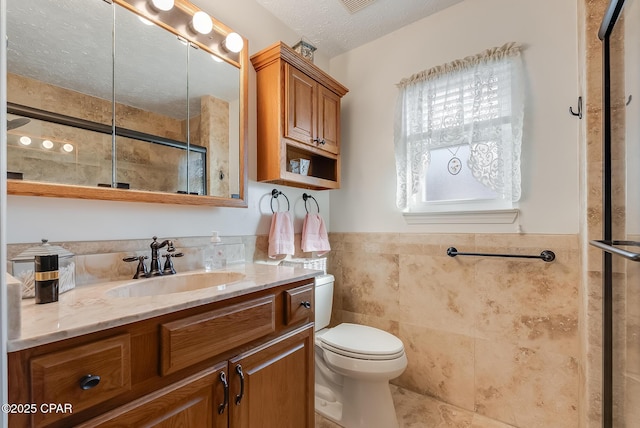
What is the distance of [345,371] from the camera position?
148 centimetres

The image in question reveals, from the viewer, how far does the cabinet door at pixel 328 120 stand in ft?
6.23

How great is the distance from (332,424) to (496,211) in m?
1.51

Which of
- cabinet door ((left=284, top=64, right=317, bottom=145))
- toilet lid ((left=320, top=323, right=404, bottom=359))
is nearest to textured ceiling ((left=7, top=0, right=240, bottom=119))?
cabinet door ((left=284, top=64, right=317, bottom=145))

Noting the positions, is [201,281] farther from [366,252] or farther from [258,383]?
[366,252]

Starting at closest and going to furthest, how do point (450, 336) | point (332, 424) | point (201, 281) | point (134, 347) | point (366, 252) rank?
point (134, 347) < point (201, 281) < point (332, 424) < point (450, 336) < point (366, 252)

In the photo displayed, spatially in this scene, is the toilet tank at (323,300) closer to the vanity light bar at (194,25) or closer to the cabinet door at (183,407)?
the cabinet door at (183,407)

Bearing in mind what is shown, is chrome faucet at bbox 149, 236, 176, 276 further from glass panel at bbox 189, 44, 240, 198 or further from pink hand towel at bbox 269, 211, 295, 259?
pink hand towel at bbox 269, 211, 295, 259

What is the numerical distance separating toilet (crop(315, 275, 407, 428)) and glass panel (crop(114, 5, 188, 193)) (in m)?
1.14

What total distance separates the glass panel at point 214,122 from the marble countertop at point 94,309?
0.62m

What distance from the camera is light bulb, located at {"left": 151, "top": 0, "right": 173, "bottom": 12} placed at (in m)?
1.26

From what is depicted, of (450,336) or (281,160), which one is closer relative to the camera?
(281,160)

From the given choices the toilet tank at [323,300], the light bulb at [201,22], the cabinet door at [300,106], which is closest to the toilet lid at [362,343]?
the toilet tank at [323,300]

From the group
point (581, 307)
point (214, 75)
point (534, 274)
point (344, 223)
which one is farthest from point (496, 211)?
point (214, 75)

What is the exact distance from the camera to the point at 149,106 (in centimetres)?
126
